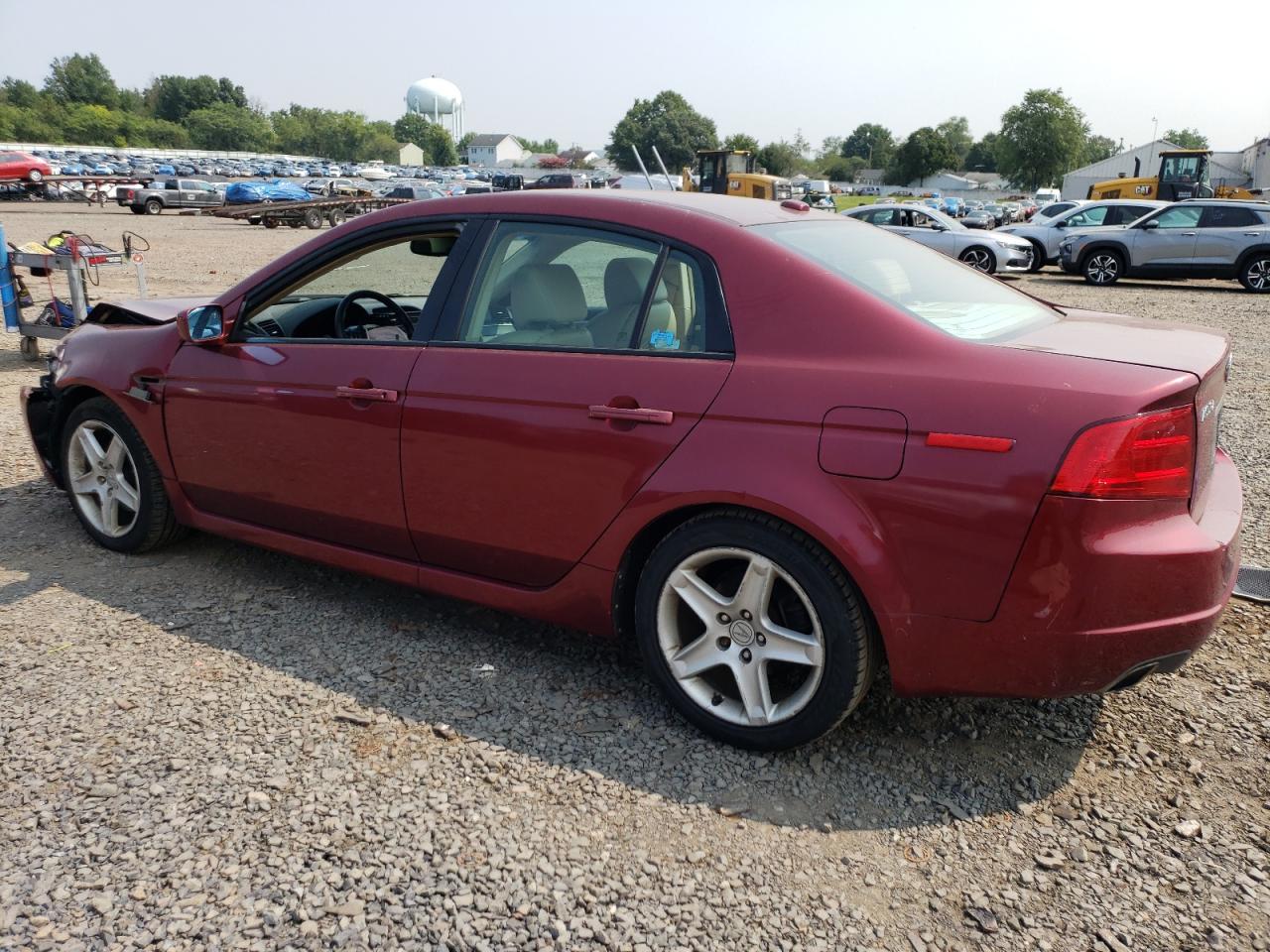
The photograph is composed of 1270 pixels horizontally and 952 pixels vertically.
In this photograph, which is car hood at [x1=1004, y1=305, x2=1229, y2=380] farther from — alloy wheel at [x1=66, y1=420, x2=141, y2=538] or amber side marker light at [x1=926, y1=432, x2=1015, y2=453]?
alloy wheel at [x1=66, y1=420, x2=141, y2=538]

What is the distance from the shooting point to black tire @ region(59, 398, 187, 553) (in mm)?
4207

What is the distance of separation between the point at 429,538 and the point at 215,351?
4.26ft

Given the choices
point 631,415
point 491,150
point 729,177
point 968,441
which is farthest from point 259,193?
point 491,150

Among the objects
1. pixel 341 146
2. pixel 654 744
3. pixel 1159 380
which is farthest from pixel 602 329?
pixel 341 146

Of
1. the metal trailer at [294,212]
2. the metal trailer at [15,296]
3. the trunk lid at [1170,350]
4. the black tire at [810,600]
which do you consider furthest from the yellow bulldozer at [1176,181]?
the black tire at [810,600]

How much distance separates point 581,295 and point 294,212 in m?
34.8

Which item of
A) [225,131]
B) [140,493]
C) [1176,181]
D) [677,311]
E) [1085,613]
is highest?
[225,131]

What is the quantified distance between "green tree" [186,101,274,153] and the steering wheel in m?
159

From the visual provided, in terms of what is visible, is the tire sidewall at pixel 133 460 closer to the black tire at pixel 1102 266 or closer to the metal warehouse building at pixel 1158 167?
the black tire at pixel 1102 266

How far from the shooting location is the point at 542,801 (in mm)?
2701

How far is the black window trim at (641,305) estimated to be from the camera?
2.85m

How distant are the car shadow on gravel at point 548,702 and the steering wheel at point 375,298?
1093 mm

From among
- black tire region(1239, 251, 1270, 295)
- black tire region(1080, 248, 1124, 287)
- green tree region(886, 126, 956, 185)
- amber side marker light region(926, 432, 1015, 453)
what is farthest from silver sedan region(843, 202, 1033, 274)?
green tree region(886, 126, 956, 185)

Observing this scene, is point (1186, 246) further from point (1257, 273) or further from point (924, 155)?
point (924, 155)
